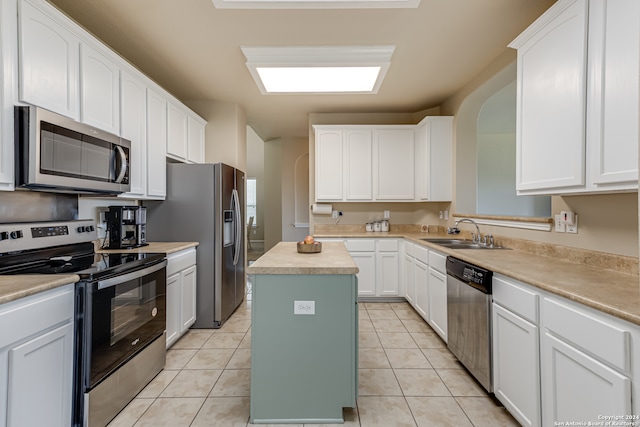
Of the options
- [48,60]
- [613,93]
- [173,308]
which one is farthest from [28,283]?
[613,93]

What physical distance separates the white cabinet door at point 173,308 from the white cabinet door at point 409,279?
2456 mm

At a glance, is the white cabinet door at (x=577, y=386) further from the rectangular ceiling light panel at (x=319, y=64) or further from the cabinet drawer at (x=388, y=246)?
the cabinet drawer at (x=388, y=246)

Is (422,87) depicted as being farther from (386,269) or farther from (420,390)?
(420,390)

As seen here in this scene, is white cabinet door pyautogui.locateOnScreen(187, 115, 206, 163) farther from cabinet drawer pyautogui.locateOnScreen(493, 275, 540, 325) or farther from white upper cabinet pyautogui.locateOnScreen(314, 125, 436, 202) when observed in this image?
cabinet drawer pyautogui.locateOnScreen(493, 275, 540, 325)

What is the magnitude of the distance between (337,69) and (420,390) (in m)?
2.63

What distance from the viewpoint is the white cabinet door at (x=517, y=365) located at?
4.94 ft

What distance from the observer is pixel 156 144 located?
2848 mm

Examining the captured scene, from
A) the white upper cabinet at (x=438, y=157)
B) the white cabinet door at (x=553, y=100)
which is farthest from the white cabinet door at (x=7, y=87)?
the white upper cabinet at (x=438, y=157)

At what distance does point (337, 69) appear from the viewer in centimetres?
276

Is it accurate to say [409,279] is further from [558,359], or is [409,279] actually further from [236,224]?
[558,359]

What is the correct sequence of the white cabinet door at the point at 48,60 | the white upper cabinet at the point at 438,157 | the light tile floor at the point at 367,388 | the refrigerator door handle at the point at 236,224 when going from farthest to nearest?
the white upper cabinet at the point at 438,157, the refrigerator door handle at the point at 236,224, the light tile floor at the point at 367,388, the white cabinet door at the point at 48,60

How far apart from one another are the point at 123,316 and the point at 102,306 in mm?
230

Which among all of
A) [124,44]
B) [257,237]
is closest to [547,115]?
[124,44]

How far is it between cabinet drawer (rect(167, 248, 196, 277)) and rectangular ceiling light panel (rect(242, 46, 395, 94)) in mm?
1761
